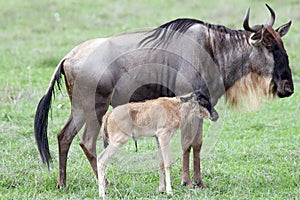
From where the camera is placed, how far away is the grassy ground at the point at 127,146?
6.17m

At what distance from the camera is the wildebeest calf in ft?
19.4

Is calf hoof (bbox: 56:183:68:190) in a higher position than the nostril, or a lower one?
lower

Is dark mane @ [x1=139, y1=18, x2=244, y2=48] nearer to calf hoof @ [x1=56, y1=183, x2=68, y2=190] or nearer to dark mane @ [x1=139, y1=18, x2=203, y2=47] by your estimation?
dark mane @ [x1=139, y1=18, x2=203, y2=47]

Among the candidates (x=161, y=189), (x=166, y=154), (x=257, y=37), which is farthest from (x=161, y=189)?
(x=257, y=37)

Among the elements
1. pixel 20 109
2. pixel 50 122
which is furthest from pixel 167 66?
pixel 20 109

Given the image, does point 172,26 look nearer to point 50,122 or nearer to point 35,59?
point 50,122

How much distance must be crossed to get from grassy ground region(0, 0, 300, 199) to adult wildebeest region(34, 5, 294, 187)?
0.34 metres

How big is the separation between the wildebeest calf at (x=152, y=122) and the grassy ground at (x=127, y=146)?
0.99ft

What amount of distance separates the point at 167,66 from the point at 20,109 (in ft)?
11.1

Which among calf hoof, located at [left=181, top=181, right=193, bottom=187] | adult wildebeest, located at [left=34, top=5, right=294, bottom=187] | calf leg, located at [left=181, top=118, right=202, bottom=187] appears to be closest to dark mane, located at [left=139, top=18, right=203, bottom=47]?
adult wildebeest, located at [left=34, top=5, right=294, bottom=187]

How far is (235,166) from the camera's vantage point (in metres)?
7.03

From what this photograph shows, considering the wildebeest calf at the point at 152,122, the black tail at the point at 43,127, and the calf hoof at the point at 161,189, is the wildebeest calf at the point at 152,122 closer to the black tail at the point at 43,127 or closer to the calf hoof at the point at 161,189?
the calf hoof at the point at 161,189

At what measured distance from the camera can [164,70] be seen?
648cm

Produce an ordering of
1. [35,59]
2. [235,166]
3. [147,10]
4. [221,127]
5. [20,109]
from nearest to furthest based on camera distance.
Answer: [235,166] → [221,127] → [20,109] → [35,59] → [147,10]
